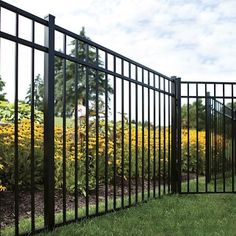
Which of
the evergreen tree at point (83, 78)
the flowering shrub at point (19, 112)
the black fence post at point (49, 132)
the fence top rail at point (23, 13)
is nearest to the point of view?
the fence top rail at point (23, 13)

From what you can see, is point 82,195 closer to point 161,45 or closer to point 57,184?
point 57,184

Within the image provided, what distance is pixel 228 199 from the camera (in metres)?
6.86

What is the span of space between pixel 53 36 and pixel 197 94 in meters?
3.49

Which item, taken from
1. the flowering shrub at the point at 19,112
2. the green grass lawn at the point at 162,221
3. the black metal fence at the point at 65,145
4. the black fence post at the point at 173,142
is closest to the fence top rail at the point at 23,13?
the black metal fence at the point at 65,145

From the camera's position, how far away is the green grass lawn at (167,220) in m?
4.43

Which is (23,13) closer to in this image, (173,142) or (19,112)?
(173,142)

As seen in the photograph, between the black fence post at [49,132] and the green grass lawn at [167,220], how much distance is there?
0.67 feet

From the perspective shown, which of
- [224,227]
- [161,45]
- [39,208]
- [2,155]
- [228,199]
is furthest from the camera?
[161,45]

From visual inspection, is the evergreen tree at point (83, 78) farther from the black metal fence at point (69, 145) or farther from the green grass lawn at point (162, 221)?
the green grass lawn at point (162, 221)

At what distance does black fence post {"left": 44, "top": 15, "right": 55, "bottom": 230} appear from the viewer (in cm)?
423

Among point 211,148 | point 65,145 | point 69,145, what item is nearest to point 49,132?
point 65,145

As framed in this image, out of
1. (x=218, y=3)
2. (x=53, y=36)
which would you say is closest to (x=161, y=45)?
(x=218, y=3)

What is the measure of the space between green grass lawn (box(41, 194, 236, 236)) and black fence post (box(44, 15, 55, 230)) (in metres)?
0.20

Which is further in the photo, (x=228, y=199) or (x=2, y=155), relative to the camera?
(x=228, y=199)
